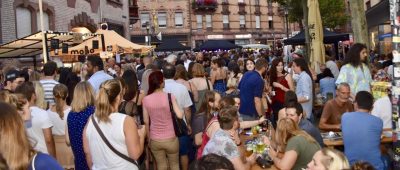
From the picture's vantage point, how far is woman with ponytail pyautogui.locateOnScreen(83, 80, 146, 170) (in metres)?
4.89

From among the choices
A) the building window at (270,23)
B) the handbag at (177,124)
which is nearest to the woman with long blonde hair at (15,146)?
the handbag at (177,124)

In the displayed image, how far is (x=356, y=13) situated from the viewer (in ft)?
38.3

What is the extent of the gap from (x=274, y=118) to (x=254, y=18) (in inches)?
2183

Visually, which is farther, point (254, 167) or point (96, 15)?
point (96, 15)

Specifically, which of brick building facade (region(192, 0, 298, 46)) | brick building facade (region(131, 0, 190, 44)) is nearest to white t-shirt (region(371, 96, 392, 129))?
brick building facade (region(131, 0, 190, 44))

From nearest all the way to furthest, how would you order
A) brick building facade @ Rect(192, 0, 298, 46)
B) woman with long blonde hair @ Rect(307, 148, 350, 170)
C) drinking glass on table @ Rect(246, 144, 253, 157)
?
woman with long blonde hair @ Rect(307, 148, 350, 170) → drinking glass on table @ Rect(246, 144, 253, 157) → brick building facade @ Rect(192, 0, 298, 46)

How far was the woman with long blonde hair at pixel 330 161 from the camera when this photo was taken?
4016 millimetres

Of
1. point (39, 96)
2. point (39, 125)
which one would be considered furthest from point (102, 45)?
point (39, 125)

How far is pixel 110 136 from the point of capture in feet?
16.1

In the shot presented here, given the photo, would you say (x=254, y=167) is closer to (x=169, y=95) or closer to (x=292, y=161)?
(x=292, y=161)

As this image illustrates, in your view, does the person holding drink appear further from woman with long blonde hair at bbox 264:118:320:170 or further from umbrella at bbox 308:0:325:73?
umbrella at bbox 308:0:325:73

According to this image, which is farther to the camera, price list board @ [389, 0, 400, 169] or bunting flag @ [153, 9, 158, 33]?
bunting flag @ [153, 9, 158, 33]

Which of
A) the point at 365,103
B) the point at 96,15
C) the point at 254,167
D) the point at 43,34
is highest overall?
the point at 96,15

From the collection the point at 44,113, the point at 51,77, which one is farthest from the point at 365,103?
the point at 51,77
